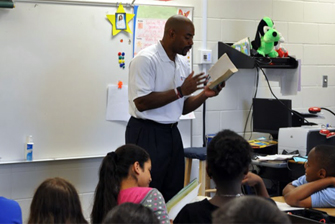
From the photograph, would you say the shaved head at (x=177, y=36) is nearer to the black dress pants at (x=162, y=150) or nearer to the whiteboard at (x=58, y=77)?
the black dress pants at (x=162, y=150)

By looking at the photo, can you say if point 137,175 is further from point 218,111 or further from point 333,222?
point 218,111

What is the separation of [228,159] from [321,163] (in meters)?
0.96

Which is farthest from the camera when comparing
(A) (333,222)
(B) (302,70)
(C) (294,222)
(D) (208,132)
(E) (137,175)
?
(B) (302,70)

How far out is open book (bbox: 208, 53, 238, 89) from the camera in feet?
8.96

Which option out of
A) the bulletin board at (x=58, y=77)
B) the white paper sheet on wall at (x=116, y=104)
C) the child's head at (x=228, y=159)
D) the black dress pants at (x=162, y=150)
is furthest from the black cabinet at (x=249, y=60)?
the child's head at (x=228, y=159)

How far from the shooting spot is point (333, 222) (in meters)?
1.95

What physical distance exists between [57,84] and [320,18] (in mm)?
2759

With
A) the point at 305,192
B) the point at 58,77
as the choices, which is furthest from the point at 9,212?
the point at 58,77

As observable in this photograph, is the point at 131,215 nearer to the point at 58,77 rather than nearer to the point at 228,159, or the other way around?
the point at 228,159

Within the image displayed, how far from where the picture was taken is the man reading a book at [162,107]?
2879 mm

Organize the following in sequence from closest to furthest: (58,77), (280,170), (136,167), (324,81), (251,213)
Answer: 1. (251,213)
2. (136,167)
3. (280,170)
4. (58,77)
5. (324,81)

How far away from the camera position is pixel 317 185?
2.45 m

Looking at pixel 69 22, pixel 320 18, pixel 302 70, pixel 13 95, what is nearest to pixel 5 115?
pixel 13 95

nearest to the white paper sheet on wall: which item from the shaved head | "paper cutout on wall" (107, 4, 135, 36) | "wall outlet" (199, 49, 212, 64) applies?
"paper cutout on wall" (107, 4, 135, 36)
